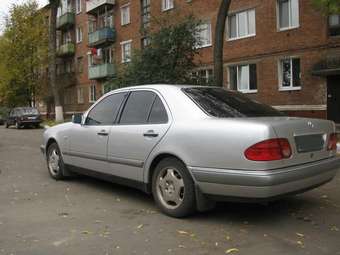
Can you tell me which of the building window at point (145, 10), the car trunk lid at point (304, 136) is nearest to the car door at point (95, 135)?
the car trunk lid at point (304, 136)

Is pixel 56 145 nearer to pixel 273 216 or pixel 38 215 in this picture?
pixel 38 215

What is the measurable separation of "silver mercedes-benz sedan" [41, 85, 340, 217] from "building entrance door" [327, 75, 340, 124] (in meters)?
15.4

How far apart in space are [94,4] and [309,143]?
36319 millimetres

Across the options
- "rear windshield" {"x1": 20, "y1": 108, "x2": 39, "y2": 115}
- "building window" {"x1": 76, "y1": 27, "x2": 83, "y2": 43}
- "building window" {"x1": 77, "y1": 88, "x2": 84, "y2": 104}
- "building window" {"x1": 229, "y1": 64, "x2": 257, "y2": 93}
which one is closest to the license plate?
"building window" {"x1": 229, "y1": 64, "x2": 257, "y2": 93}

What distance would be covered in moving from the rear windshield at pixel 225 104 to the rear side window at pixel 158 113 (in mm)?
360

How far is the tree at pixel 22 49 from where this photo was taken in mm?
42562

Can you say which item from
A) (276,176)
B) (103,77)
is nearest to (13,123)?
(103,77)

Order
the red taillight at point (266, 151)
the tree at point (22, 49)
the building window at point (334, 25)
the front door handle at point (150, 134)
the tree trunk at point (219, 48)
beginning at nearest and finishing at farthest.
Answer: the red taillight at point (266, 151), the front door handle at point (150, 134), the tree trunk at point (219, 48), the building window at point (334, 25), the tree at point (22, 49)

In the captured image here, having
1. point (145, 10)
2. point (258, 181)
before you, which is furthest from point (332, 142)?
point (145, 10)

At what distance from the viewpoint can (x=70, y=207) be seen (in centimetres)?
611

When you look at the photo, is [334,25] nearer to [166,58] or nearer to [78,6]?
[166,58]

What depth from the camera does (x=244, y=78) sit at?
2506cm

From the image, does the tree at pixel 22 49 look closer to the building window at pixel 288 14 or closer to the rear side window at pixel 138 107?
the building window at pixel 288 14

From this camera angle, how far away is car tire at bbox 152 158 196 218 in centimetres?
527
